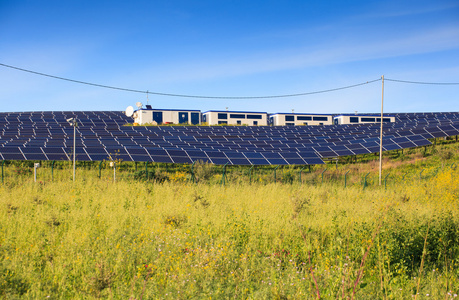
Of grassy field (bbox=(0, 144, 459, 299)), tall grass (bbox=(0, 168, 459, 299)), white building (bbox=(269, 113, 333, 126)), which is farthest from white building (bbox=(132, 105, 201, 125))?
tall grass (bbox=(0, 168, 459, 299))

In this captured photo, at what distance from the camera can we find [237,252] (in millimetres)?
7367

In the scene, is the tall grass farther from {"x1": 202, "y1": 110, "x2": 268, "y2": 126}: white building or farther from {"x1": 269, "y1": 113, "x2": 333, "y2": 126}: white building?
{"x1": 269, "y1": 113, "x2": 333, "y2": 126}: white building

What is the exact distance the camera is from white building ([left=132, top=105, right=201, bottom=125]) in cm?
6159

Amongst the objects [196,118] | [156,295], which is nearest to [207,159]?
[156,295]

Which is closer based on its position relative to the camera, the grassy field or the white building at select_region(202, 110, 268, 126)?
the grassy field

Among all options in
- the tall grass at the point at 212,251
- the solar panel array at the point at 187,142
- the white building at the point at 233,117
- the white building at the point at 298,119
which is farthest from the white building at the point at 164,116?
the tall grass at the point at 212,251

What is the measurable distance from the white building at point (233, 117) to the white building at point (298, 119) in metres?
3.09

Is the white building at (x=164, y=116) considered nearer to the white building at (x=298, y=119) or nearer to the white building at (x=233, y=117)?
the white building at (x=233, y=117)

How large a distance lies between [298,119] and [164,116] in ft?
103

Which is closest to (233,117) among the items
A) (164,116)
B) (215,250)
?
(164,116)

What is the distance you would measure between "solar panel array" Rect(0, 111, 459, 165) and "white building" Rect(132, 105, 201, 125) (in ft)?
10.9

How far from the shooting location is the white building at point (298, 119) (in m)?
73.7

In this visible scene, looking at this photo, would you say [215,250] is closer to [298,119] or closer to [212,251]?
[212,251]

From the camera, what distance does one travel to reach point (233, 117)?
71062mm
